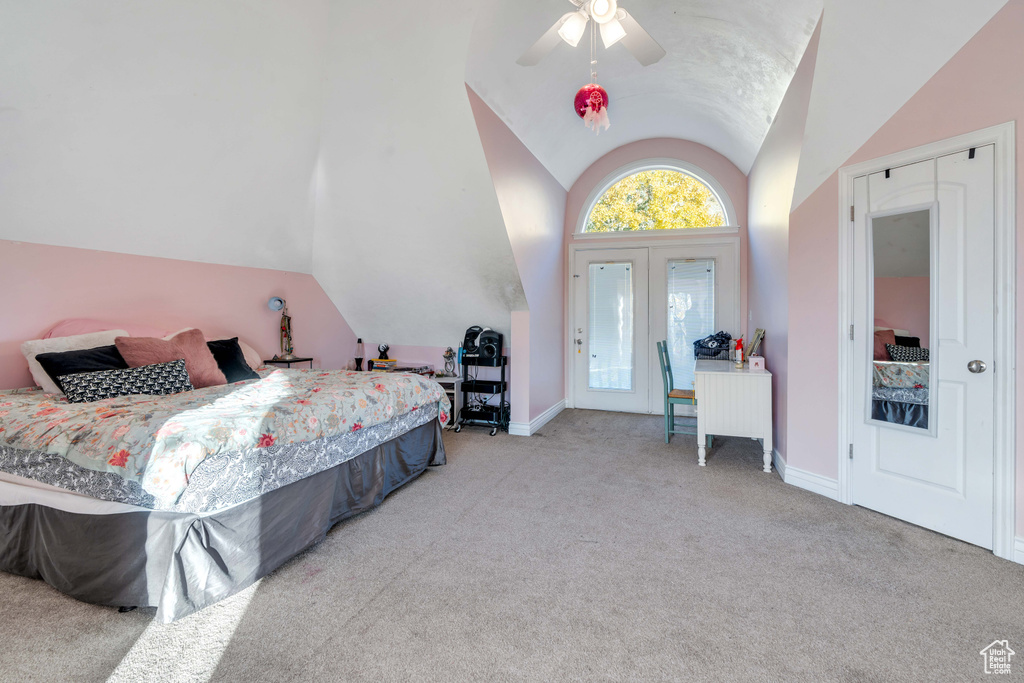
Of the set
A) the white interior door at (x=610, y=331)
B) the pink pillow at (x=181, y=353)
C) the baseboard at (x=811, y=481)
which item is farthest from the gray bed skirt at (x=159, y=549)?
the white interior door at (x=610, y=331)

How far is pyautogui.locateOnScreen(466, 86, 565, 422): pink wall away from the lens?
3.86 m

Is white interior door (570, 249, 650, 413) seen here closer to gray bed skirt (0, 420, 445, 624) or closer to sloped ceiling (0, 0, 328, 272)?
sloped ceiling (0, 0, 328, 272)

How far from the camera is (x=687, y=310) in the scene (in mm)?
5551

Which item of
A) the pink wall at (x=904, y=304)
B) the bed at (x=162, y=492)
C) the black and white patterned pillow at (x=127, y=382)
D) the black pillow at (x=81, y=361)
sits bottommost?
the bed at (x=162, y=492)

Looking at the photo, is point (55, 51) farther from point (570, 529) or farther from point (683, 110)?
point (683, 110)

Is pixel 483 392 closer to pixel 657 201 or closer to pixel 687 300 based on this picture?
pixel 687 300

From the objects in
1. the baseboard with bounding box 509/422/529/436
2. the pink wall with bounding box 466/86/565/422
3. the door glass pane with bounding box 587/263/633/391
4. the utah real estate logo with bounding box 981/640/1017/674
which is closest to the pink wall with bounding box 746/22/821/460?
the door glass pane with bounding box 587/263/633/391

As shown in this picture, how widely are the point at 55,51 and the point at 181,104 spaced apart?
0.64 meters

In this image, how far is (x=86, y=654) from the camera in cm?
161

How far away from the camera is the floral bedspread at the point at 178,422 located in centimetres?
178

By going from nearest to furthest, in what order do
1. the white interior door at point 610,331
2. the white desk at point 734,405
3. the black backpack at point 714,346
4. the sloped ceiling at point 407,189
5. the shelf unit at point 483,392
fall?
1. the sloped ceiling at point 407,189
2. the white desk at point 734,405
3. the shelf unit at point 483,392
4. the black backpack at point 714,346
5. the white interior door at point 610,331

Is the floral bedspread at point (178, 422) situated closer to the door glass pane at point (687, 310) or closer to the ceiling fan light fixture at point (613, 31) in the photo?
the ceiling fan light fixture at point (613, 31)

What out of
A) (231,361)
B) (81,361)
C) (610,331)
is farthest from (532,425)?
(81,361)

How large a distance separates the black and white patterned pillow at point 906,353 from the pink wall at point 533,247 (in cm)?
280
